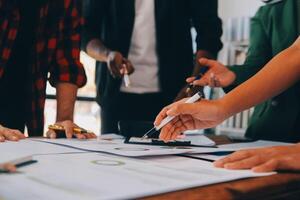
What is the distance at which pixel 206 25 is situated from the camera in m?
1.72

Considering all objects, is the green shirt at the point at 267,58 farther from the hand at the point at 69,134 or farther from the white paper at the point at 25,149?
the white paper at the point at 25,149

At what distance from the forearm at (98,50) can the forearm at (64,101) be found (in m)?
0.24

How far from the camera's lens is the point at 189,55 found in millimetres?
1712

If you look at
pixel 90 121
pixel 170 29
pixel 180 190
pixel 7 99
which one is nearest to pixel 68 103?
pixel 7 99

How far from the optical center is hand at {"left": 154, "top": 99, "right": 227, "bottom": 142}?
90 cm

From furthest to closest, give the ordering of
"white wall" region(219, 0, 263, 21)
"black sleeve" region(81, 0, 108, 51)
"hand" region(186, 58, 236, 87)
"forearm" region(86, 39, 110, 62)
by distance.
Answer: "white wall" region(219, 0, 263, 21) < "black sleeve" region(81, 0, 108, 51) < "forearm" region(86, 39, 110, 62) < "hand" region(186, 58, 236, 87)

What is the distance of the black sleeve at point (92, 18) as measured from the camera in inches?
64.9

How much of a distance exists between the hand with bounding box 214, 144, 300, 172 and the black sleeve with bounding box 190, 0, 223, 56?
1.05m

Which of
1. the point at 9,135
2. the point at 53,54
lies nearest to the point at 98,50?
the point at 53,54

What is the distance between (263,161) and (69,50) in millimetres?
846

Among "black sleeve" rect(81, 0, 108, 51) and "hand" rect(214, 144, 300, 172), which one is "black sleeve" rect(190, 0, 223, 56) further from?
"hand" rect(214, 144, 300, 172)

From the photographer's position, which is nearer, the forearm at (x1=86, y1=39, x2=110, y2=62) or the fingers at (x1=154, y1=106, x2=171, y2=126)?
the fingers at (x1=154, y1=106, x2=171, y2=126)

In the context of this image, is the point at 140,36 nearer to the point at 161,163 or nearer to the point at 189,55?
the point at 189,55

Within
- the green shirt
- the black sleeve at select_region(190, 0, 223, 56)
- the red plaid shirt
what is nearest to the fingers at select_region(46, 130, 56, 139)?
the red plaid shirt
